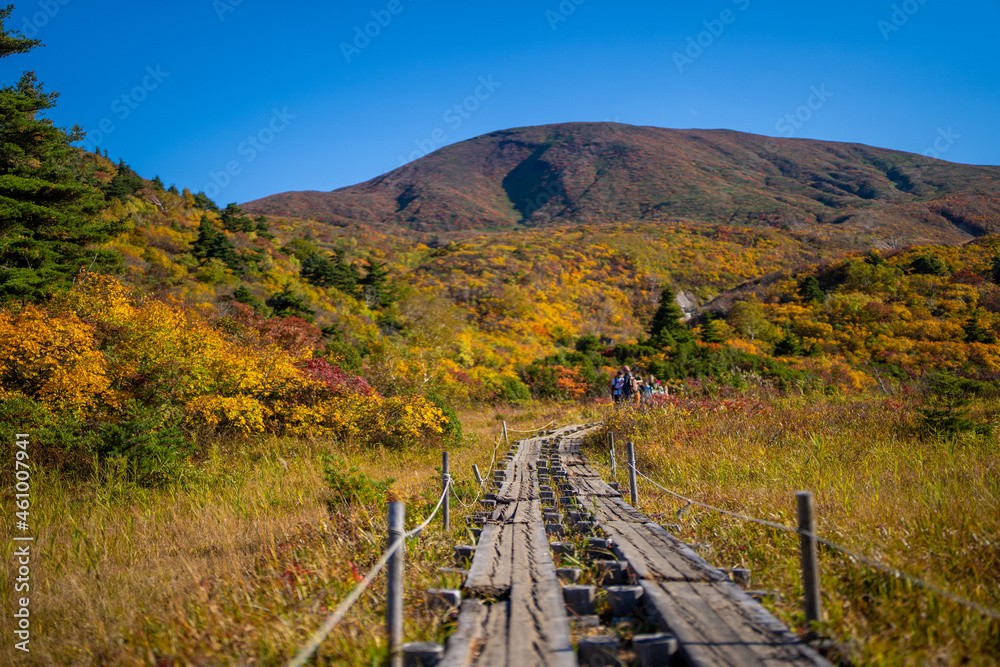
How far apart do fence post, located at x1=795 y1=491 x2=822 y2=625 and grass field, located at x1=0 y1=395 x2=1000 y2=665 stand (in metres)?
0.12

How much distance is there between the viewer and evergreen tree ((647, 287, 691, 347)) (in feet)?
85.4

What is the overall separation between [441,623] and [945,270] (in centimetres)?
3908

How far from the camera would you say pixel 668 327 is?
28.5m

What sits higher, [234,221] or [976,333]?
[234,221]

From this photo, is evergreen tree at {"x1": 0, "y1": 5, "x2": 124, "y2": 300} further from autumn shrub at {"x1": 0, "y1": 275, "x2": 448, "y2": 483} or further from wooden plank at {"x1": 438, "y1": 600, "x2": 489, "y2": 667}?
wooden plank at {"x1": 438, "y1": 600, "x2": 489, "y2": 667}

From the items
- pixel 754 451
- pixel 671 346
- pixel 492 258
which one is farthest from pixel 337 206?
pixel 754 451

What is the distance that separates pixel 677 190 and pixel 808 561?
89339mm

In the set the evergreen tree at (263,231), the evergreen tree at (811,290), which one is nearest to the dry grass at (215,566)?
the evergreen tree at (263,231)

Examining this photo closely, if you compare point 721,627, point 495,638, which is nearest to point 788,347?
point 721,627

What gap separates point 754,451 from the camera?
746cm

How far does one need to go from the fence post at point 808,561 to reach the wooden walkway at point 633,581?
0.76ft

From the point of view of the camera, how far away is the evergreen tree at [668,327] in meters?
26.0

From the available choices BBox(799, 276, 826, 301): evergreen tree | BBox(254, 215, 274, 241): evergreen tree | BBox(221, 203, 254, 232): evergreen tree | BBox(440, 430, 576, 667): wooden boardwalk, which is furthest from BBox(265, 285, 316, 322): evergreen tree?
BBox(799, 276, 826, 301): evergreen tree

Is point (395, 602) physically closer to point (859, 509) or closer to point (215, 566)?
point (215, 566)
